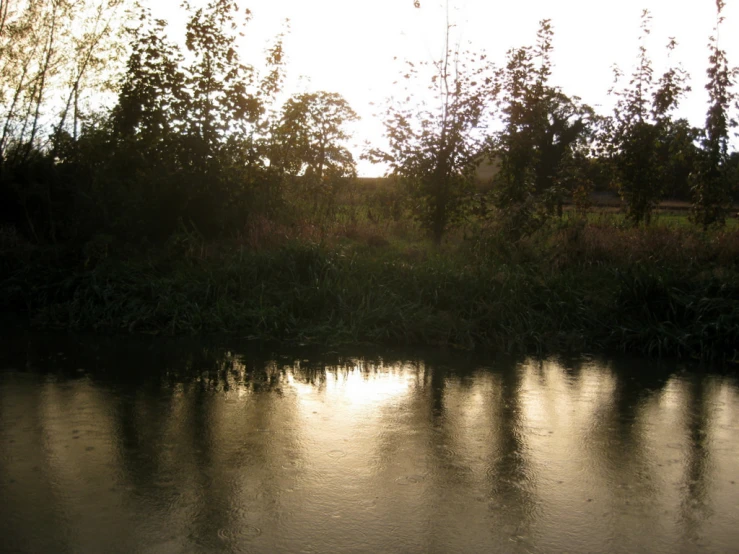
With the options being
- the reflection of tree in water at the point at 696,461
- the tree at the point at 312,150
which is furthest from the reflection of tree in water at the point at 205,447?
the tree at the point at 312,150

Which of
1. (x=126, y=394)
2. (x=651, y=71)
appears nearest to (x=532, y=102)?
(x=651, y=71)

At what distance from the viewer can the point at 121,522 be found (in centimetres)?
362

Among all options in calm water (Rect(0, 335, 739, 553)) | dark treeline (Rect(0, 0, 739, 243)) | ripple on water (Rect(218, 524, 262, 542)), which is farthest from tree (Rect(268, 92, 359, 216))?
ripple on water (Rect(218, 524, 262, 542))

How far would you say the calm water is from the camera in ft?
11.7

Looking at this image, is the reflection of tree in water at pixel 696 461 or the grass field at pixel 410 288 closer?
the reflection of tree in water at pixel 696 461

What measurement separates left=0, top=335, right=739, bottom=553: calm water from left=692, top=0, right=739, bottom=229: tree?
29.6 ft

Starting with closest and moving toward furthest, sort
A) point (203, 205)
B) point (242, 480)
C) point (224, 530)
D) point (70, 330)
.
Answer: point (224, 530) < point (242, 480) < point (70, 330) < point (203, 205)

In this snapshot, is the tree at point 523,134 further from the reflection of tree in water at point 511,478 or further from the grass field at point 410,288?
the reflection of tree in water at point 511,478

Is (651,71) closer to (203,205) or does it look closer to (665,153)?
(665,153)

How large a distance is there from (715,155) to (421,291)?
368 inches

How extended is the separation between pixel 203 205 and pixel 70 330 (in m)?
4.34

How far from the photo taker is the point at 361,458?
471 cm

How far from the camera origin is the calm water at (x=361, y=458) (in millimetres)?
3572

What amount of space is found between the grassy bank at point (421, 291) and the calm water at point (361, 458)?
153cm
